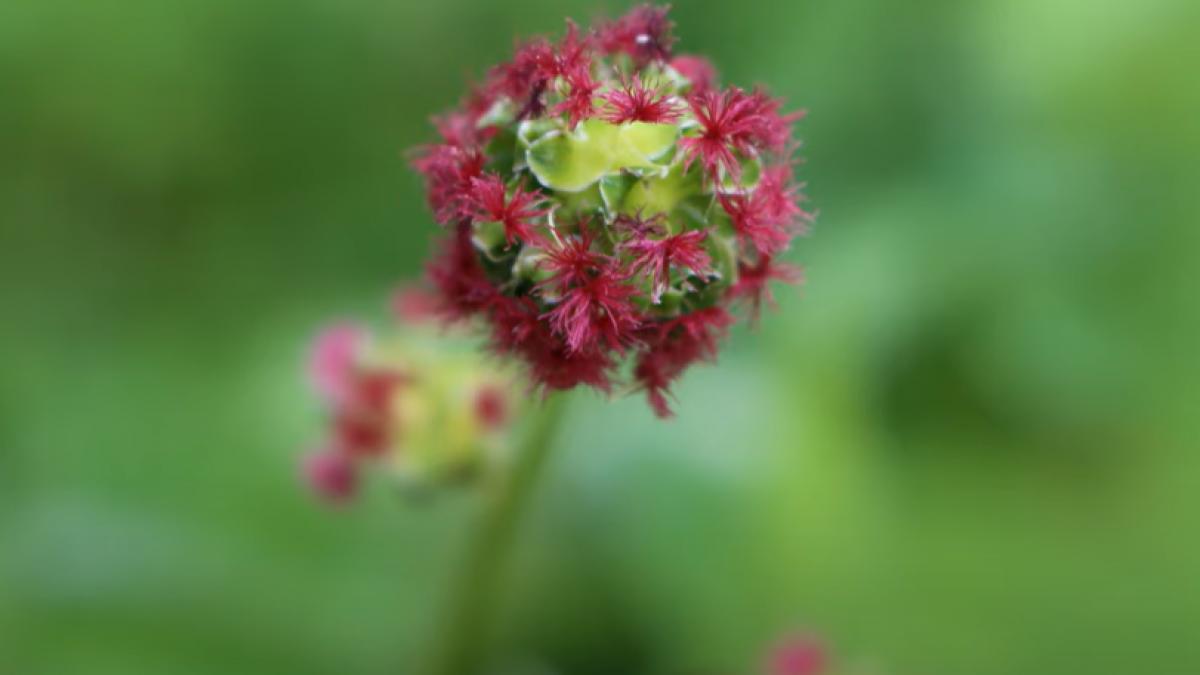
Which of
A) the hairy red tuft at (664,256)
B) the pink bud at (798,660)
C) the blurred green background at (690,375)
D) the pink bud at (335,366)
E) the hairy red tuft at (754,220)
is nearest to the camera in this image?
the hairy red tuft at (664,256)

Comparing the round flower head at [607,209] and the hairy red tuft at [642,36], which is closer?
the round flower head at [607,209]

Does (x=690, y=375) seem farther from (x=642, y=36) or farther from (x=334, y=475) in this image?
(x=642, y=36)

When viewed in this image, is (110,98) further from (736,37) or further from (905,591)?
(905,591)

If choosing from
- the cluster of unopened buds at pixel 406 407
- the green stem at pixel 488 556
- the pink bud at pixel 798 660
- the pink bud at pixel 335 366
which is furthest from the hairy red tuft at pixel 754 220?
the pink bud at pixel 798 660

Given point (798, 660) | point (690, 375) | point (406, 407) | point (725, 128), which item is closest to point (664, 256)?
point (725, 128)

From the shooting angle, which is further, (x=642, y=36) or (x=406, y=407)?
(x=406, y=407)

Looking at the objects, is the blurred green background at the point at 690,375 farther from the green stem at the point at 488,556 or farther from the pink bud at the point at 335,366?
the pink bud at the point at 335,366

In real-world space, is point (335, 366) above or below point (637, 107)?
above
